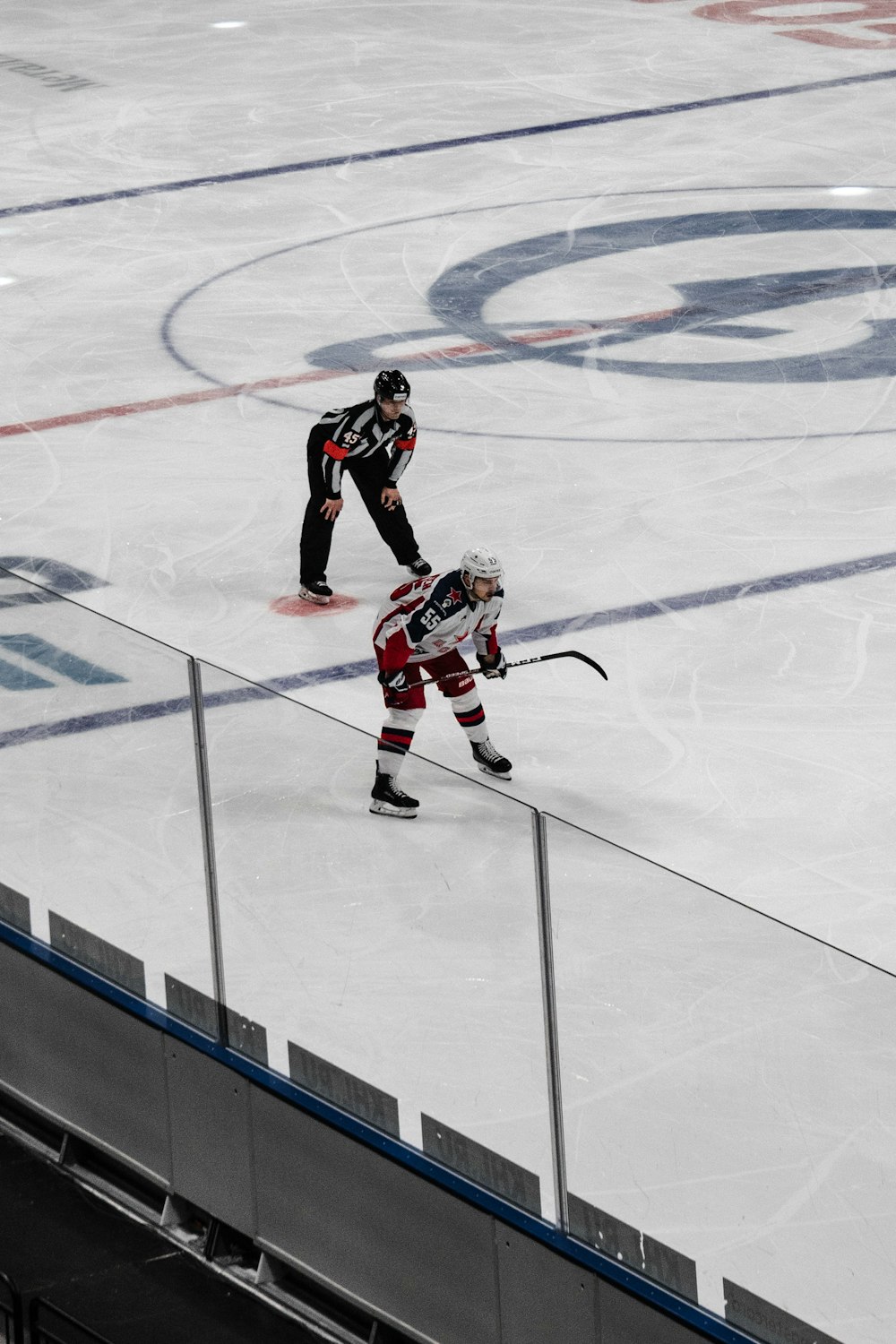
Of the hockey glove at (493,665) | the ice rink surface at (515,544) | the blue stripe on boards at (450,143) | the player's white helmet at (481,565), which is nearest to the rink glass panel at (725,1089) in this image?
the ice rink surface at (515,544)

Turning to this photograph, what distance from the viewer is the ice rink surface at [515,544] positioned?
12.7 ft

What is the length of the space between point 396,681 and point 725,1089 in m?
3.21

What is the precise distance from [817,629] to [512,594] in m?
1.22

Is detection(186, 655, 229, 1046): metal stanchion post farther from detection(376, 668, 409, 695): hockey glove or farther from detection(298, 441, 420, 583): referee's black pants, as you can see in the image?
detection(298, 441, 420, 583): referee's black pants

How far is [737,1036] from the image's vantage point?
12.1 ft

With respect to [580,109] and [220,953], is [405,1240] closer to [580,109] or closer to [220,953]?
[220,953]

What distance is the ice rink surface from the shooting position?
3857 mm

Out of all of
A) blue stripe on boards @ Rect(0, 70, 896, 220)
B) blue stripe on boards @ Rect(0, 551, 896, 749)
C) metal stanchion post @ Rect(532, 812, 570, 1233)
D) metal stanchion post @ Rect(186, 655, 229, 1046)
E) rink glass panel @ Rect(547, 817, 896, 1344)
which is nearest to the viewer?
rink glass panel @ Rect(547, 817, 896, 1344)

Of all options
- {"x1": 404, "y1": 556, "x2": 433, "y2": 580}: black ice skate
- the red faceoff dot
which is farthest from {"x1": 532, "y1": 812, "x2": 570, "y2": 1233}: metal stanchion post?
{"x1": 404, "y1": 556, "x2": 433, "y2": 580}: black ice skate

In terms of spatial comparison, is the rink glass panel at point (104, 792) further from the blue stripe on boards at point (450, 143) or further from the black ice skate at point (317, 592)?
the blue stripe on boards at point (450, 143)

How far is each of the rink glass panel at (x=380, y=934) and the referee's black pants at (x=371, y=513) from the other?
13.8ft

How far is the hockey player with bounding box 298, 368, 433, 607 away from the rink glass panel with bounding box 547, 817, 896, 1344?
481 cm

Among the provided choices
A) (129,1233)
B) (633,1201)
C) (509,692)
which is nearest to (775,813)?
(509,692)

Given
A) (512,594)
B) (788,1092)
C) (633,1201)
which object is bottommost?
(512,594)
